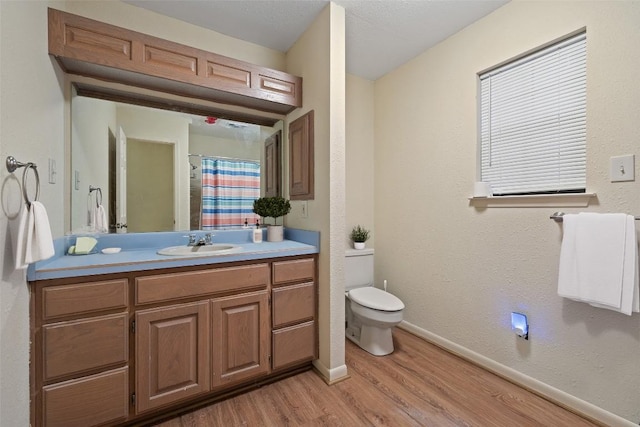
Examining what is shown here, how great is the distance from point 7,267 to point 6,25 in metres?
0.87

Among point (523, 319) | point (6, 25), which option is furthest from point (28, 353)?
point (523, 319)

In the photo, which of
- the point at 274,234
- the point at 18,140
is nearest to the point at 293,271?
the point at 274,234

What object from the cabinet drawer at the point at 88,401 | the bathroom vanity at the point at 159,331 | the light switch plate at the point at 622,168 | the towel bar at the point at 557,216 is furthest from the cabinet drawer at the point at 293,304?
the light switch plate at the point at 622,168

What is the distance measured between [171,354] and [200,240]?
753 mm

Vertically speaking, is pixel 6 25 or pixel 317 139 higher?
pixel 6 25

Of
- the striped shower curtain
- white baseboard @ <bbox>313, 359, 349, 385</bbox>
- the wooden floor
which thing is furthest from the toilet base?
the striped shower curtain

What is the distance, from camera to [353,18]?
6.36 feet

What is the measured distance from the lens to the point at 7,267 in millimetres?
985

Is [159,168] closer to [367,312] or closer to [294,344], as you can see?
[294,344]

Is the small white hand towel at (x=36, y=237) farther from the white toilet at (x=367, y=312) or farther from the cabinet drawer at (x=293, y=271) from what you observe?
the white toilet at (x=367, y=312)

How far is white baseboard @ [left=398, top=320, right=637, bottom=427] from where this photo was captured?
4.54 feet

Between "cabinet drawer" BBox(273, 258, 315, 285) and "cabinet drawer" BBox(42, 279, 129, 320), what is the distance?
0.78m

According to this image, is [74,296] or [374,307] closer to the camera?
[74,296]

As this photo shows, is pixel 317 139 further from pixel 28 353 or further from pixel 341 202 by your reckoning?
pixel 28 353
